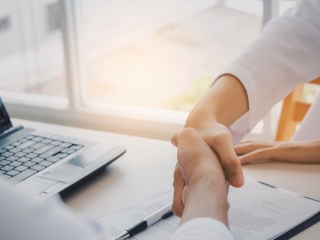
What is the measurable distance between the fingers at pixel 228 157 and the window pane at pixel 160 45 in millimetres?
1348

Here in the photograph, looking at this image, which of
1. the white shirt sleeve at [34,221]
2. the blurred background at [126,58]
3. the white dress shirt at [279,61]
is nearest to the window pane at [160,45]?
the blurred background at [126,58]

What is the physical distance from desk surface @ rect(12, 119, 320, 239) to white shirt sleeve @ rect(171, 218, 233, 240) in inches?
8.4

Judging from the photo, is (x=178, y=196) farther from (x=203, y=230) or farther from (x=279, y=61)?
(x=279, y=61)

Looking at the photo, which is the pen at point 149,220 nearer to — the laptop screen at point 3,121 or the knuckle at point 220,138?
the knuckle at point 220,138

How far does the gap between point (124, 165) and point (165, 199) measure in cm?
19

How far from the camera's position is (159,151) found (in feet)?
3.25

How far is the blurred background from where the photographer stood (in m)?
2.09

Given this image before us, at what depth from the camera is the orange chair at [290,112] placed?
1263 millimetres

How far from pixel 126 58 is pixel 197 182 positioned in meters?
1.81

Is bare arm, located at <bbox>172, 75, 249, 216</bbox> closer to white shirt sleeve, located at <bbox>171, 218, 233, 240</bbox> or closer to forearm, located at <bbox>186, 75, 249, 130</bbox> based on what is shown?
forearm, located at <bbox>186, 75, 249, 130</bbox>

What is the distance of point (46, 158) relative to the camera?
2.84 feet

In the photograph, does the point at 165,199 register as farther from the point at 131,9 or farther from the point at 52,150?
the point at 131,9

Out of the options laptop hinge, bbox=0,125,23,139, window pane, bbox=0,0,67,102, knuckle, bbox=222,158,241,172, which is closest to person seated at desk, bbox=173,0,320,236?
knuckle, bbox=222,158,241,172

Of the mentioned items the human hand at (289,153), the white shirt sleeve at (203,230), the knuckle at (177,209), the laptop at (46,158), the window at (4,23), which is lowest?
the window at (4,23)
